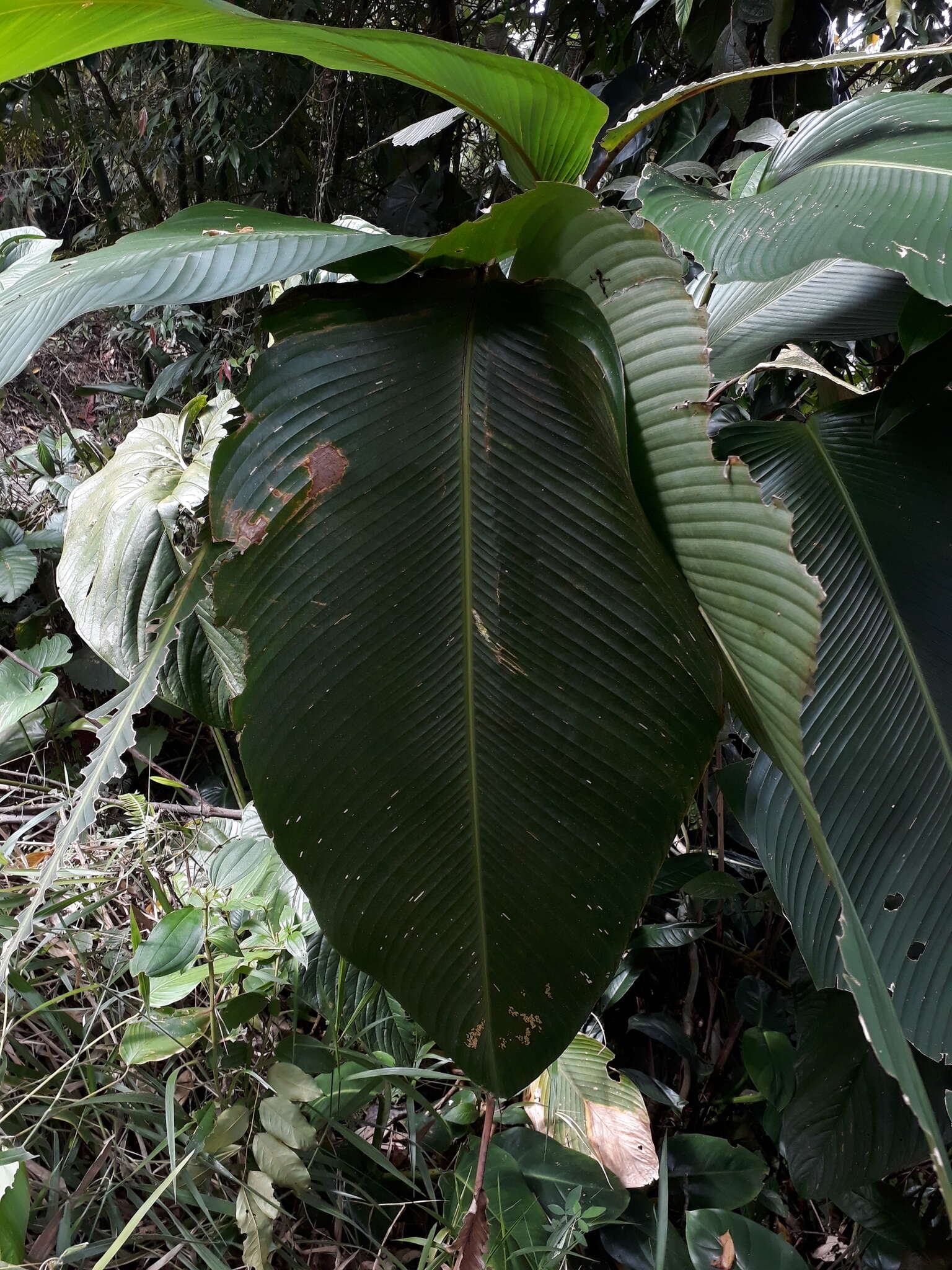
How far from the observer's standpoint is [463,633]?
524 millimetres

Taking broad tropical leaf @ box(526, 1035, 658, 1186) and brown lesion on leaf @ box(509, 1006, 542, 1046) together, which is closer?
brown lesion on leaf @ box(509, 1006, 542, 1046)

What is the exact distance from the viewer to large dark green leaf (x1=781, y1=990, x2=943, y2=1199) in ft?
2.36

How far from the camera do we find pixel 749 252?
46cm

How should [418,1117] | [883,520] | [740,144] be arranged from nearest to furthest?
[883,520] → [418,1117] → [740,144]

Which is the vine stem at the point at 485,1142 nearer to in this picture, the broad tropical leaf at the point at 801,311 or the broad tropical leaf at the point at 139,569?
the broad tropical leaf at the point at 139,569

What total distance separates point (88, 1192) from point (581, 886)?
0.65 metres

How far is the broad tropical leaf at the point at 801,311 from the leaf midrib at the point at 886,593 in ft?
0.33

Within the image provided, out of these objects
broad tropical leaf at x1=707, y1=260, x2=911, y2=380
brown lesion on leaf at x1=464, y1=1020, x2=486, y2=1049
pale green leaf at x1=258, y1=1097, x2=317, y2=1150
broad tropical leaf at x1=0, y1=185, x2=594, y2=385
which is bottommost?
pale green leaf at x1=258, y1=1097, x2=317, y2=1150

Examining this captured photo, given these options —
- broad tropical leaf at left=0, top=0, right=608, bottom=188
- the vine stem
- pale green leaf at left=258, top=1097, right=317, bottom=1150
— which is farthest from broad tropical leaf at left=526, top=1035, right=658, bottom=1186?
broad tropical leaf at left=0, top=0, right=608, bottom=188

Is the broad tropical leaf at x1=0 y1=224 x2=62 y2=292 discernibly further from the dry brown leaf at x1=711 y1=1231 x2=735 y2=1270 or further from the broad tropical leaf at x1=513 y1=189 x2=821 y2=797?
the dry brown leaf at x1=711 y1=1231 x2=735 y2=1270

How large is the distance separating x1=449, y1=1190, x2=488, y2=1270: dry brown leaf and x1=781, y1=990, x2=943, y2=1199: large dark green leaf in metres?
0.32

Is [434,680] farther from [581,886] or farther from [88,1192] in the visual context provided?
[88,1192]

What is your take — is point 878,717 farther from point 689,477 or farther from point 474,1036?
point 474,1036

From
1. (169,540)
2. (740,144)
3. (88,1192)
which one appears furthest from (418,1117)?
(740,144)
